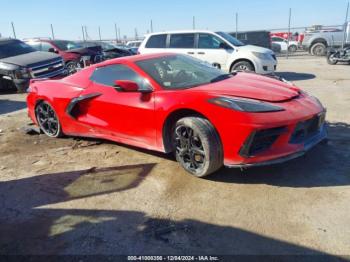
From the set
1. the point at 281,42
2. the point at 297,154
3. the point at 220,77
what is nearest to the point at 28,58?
the point at 220,77

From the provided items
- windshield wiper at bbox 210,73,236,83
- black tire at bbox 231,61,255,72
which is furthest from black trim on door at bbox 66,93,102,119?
black tire at bbox 231,61,255,72

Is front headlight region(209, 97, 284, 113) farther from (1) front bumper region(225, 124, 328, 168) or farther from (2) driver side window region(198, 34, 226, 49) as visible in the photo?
(2) driver side window region(198, 34, 226, 49)

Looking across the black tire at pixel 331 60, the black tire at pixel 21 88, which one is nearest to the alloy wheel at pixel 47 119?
the black tire at pixel 21 88

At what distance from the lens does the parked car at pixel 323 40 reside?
18.0 m

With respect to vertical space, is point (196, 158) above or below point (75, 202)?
above

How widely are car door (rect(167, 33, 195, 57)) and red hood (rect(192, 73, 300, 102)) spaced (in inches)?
257

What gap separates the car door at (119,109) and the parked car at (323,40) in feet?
54.4

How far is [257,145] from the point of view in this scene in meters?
3.48

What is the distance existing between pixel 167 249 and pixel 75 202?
1.32 metres

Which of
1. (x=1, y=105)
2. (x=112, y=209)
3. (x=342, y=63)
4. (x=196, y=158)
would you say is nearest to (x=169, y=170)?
(x=196, y=158)

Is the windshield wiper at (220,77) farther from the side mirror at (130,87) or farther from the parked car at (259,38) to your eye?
the parked car at (259,38)

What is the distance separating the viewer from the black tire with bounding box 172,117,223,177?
3.61m

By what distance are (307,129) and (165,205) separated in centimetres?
177

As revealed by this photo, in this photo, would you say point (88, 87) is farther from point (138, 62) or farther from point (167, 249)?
point (167, 249)
